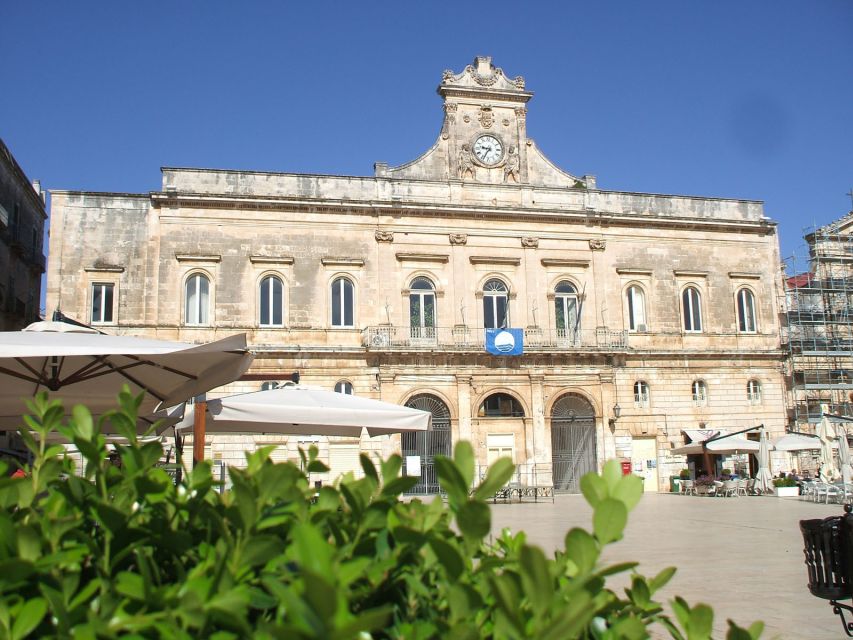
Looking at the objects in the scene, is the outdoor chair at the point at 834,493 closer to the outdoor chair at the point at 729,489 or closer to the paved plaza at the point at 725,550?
the paved plaza at the point at 725,550

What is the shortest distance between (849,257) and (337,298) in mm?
20439

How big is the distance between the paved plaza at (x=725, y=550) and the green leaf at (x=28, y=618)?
5.74 metres

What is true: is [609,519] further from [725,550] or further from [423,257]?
[423,257]

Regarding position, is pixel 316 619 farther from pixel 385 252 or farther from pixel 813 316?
→ pixel 813 316

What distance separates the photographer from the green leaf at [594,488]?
1.68m

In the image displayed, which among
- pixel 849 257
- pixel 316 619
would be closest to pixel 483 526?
pixel 316 619

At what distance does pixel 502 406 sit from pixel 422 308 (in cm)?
423

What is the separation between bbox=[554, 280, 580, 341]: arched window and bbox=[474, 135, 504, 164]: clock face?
4.93 m

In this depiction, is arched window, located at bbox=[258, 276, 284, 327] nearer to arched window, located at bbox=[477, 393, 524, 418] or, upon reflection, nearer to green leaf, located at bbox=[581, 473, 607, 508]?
arched window, located at bbox=[477, 393, 524, 418]

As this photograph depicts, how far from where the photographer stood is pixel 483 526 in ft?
5.14

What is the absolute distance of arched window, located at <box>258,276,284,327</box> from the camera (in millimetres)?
26984

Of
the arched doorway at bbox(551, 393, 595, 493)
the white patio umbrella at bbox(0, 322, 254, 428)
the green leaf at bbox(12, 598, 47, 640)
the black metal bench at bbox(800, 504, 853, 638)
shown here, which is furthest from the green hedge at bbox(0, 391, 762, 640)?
the arched doorway at bbox(551, 393, 595, 493)

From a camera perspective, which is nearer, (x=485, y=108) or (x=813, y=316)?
(x=485, y=108)

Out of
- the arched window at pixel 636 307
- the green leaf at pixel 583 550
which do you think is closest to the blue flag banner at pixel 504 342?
the arched window at pixel 636 307
